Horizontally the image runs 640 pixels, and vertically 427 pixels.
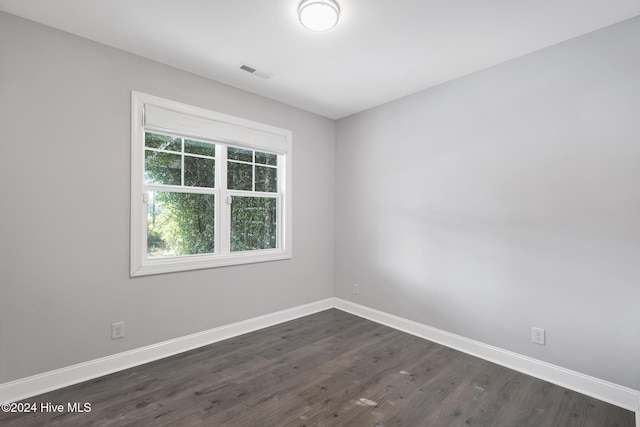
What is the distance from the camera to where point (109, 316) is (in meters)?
2.44

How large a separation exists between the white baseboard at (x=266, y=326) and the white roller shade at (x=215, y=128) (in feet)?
6.54

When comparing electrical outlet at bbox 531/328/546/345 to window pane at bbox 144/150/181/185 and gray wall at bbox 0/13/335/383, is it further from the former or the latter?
window pane at bbox 144/150/181/185

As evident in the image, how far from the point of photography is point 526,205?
2531mm

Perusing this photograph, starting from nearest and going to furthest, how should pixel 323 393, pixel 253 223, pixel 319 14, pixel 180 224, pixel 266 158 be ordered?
pixel 319 14 < pixel 323 393 < pixel 180 224 < pixel 253 223 < pixel 266 158

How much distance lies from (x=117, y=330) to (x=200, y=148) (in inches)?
71.6

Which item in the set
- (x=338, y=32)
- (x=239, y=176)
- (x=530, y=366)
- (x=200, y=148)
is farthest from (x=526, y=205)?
(x=200, y=148)

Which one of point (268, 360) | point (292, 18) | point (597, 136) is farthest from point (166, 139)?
point (597, 136)

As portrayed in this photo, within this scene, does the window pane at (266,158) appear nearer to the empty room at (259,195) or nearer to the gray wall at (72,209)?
the empty room at (259,195)

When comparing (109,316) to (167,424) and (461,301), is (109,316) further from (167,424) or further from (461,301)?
(461,301)

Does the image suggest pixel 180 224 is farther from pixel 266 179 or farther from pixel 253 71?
pixel 253 71

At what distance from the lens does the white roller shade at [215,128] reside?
269 cm

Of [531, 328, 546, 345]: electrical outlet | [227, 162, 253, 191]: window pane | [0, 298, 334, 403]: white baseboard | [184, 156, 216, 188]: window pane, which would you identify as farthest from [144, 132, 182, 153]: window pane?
[531, 328, 546, 345]: electrical outlet

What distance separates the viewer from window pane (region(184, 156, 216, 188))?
297 centimetres

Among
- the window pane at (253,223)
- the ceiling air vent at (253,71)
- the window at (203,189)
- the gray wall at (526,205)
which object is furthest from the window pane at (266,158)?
the gray wall at (526,205)
